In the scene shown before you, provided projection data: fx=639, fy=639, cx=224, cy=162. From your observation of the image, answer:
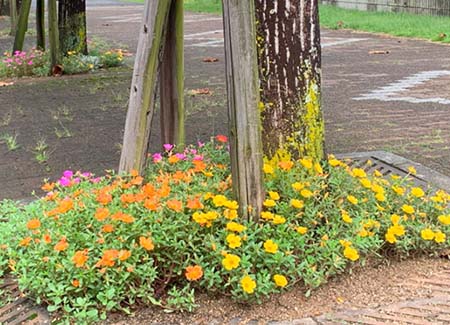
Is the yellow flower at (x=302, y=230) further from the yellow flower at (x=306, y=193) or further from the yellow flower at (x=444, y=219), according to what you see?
the yellow flower at (x=444, y=219)

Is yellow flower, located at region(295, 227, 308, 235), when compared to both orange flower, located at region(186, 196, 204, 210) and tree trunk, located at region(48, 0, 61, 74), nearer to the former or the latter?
orange flower, located at region(186, 196, 204, 210)

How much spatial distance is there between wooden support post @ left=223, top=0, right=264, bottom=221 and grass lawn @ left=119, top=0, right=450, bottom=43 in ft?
32.4

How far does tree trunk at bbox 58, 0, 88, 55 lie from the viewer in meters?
9.12

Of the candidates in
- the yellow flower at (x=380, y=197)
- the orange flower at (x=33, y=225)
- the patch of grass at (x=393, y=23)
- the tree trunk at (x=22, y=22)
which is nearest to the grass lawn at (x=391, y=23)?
the patch of grass at (x=393, y=23)

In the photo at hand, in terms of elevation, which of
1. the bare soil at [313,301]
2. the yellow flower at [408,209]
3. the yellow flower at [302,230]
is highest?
the yellow flower at [302,230]

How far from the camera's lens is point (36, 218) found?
2998mm

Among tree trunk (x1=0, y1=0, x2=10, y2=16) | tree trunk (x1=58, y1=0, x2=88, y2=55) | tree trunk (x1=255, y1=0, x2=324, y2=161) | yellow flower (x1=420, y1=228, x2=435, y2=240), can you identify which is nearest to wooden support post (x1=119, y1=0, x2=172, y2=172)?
tree trunk (x1=255, y1=0, x2=324, y2=161)

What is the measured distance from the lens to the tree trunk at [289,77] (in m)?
3.13

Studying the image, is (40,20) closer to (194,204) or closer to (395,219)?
(194,204)

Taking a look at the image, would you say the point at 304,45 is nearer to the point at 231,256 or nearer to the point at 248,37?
the point at 248,37

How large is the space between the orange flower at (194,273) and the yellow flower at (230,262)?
98 mm

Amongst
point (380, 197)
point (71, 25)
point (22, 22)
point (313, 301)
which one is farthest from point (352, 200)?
point (22, 22)

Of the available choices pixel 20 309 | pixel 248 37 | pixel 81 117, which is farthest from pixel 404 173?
pixel 81 117

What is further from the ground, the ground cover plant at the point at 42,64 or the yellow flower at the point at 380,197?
the ground cover plant at the point at 42,64
